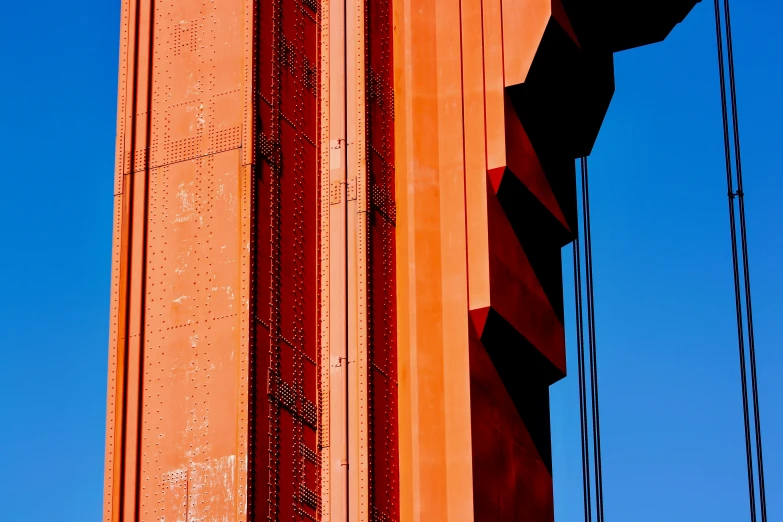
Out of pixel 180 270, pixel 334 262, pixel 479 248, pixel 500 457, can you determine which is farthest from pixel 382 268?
pixel 500 457

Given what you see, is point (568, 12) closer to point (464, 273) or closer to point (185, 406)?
point (464, 273)

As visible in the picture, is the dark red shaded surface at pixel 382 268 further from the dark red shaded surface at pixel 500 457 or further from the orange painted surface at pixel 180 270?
the orange painted surface at pixel 180 270

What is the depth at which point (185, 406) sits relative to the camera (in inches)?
693

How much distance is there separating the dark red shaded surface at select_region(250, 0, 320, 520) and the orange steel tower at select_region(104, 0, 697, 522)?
29 mm

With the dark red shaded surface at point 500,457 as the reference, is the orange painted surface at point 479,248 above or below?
above

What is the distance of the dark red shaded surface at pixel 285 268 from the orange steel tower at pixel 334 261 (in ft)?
0.10

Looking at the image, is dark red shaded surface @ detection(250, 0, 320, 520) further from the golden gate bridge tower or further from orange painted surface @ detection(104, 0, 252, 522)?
orange painted surface @ detection(104, 0, 252, 522)

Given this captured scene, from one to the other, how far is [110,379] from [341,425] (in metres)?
2.62

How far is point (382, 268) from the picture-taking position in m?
19.0

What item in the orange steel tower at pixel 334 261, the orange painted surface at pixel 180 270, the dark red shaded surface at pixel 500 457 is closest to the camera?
the orange painted surface at pixel 180 270

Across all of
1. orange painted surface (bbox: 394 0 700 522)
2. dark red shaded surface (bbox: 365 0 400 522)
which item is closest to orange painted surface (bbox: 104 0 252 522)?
dark red shaded surface (bbox: 365 0 400 522)

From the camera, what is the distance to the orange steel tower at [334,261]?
1759cm

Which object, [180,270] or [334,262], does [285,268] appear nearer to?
[334,262]

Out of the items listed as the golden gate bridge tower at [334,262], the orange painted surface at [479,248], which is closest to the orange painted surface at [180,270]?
the golden gate bridge tower at [334,262]
